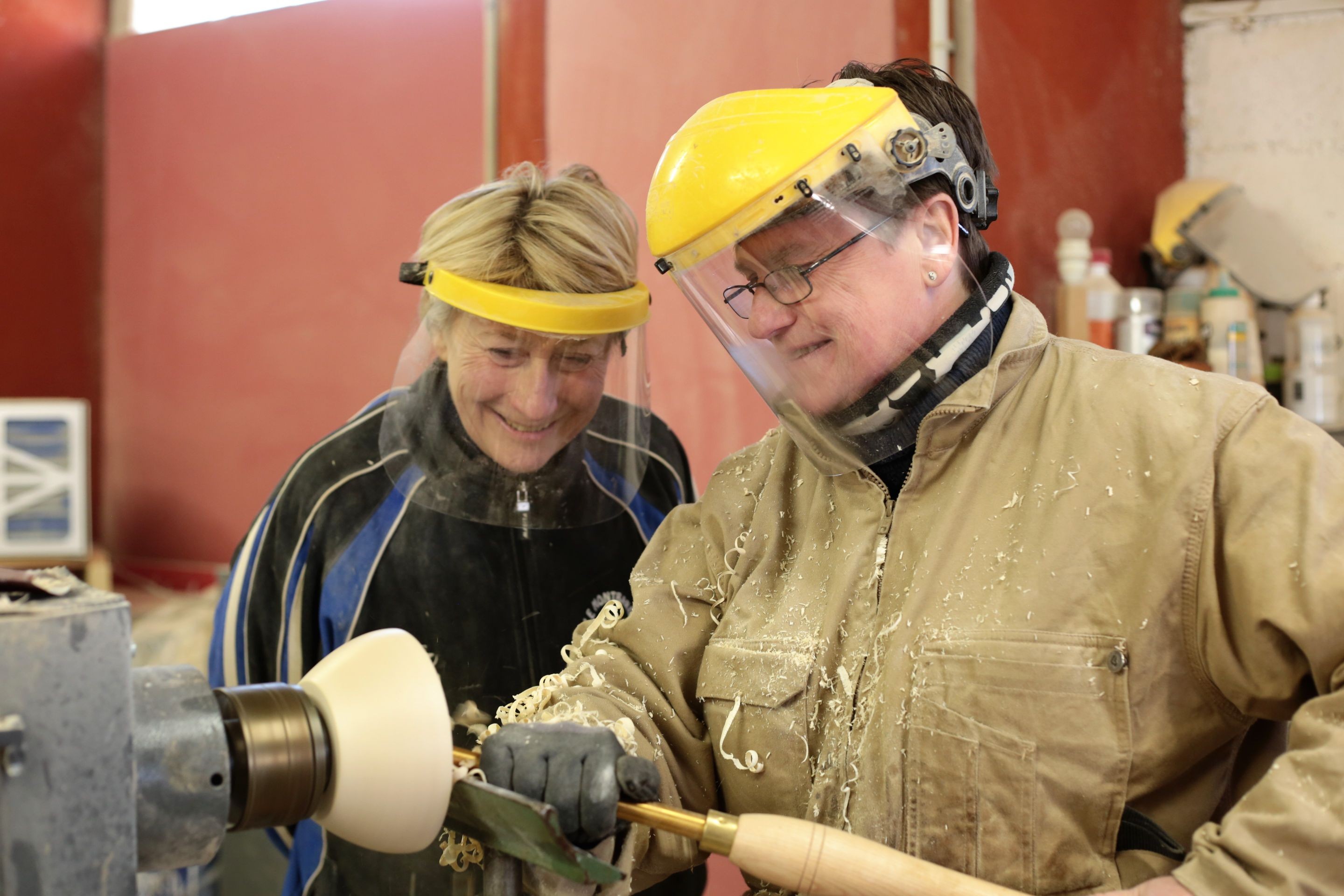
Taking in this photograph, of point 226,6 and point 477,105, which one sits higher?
point 226,6

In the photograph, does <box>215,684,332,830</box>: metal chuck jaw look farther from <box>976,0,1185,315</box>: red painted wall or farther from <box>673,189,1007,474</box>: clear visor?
<box>976,0,1185,315</box>: red painted wall

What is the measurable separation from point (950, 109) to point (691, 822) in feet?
2.93

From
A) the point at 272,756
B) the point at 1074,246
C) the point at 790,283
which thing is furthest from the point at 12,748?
the point at 1074,246

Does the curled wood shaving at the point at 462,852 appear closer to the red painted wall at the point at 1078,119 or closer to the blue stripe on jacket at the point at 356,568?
the blue stripe on jacket at the point at 356,568

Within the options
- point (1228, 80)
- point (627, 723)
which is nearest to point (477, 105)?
point (1228, 80)

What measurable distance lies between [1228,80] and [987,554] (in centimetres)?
235

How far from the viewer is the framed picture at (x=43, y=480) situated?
11.3 ft

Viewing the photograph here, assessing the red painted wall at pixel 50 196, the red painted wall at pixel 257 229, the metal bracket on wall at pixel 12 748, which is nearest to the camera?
the metal bracket on wall at pixel 12 748

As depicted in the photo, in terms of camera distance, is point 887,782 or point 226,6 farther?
point 226,6

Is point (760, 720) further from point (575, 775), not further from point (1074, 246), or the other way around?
point (1074, 246)

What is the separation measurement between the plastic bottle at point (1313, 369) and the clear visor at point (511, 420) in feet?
5.63

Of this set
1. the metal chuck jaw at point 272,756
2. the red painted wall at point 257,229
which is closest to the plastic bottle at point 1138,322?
the red painted wall at point 257,229

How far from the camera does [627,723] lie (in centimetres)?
137

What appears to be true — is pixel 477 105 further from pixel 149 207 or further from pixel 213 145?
pixel 149 207
